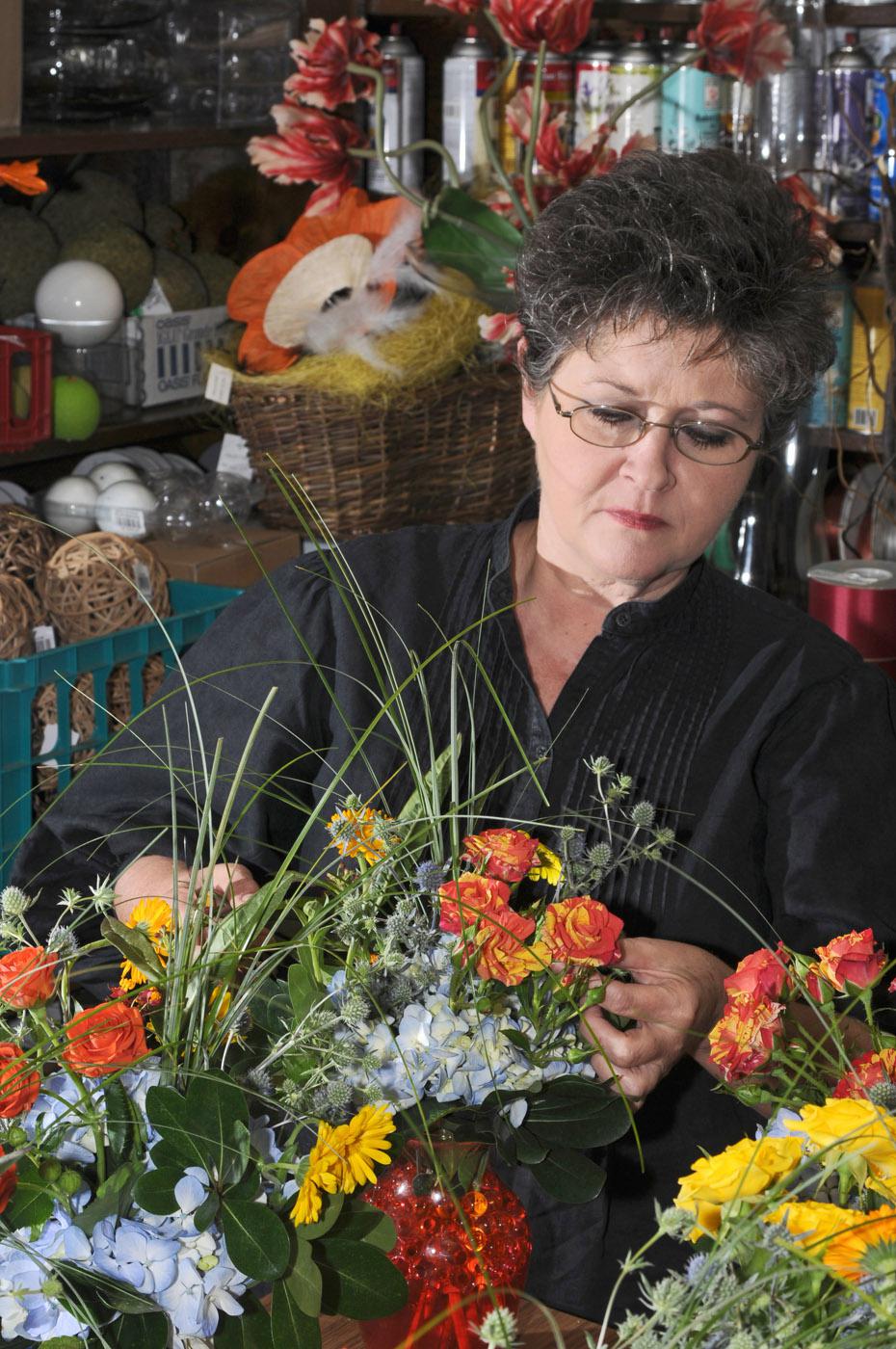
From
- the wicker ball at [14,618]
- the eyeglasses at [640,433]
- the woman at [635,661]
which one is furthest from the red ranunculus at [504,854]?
the wicker ball at [14,618]

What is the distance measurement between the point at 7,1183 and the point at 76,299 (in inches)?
66.6

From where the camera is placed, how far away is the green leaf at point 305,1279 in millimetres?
672

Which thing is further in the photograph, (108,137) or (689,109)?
(689,109)

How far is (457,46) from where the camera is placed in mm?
2346

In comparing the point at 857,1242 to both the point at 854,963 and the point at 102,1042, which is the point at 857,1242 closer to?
the point at 854,963

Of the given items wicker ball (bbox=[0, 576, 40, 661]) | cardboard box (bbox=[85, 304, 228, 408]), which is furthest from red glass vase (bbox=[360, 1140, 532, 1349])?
cardboard box (bbox=[85, 304, 228, 408])

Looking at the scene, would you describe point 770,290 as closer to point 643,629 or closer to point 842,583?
point 643,629

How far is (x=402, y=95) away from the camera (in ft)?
7.96

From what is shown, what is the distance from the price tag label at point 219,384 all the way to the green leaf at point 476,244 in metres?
0.30

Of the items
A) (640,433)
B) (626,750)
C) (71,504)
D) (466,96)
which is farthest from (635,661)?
(466,96)

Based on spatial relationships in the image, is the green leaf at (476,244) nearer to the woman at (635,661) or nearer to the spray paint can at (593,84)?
the spray paint can at (593,84)

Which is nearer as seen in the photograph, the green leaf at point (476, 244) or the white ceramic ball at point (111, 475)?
the green leaf at point (476, 244)

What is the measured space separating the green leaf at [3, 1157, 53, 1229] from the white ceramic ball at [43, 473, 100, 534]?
4.94 ft

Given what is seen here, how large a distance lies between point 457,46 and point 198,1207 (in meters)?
2.02
